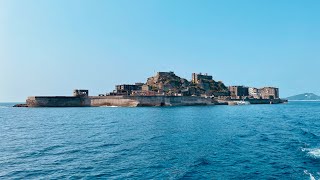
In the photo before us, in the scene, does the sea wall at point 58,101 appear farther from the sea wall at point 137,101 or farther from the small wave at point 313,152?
the small wave at point 313,152

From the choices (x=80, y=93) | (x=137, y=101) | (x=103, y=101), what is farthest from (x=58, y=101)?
(x=137, y=101)

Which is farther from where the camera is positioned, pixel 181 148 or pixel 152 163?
pixel 181 148

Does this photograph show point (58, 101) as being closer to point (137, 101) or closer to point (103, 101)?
point (103, 101)

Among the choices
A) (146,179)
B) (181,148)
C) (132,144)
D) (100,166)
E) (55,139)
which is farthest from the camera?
(55,139)

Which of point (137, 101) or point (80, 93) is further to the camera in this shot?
point (80, 93)

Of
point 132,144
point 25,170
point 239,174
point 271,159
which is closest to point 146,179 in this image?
point 239,174

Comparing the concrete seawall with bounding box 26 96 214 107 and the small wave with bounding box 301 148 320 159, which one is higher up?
the concrete seawall with bounding box 26 96 214 107

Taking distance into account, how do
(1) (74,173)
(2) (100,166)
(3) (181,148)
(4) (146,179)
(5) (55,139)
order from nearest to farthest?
(4) (146,179) → (1) (74,173) → (2) (100,166) → (3) (181,148) → (5) (55,139)

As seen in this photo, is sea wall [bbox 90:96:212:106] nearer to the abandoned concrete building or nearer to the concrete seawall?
the concrete seawall

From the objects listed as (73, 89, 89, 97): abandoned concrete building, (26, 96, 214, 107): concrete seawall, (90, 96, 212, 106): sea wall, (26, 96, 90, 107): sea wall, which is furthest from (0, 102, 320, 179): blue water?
(73, 89, 89, 97): abandoned concrete building

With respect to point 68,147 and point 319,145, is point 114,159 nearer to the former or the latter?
point 68,147

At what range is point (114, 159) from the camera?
969 inches

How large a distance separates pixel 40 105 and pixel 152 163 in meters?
132

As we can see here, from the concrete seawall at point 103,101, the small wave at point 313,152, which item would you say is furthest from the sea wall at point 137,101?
the small wave at point 313,152
